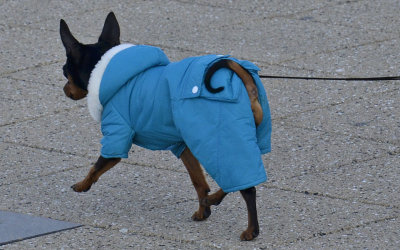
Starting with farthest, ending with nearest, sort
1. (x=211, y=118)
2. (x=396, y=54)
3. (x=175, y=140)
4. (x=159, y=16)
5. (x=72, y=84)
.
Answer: (x=159, y=16), (x=396, y=54), (x=72, y=84), (x=175, y=140), (x=211, y=118)

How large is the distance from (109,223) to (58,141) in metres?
1.48

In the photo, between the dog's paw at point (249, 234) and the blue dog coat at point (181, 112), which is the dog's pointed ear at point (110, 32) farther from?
the dog's paw at point (249, 234)

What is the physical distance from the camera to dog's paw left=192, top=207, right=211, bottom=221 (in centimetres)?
550

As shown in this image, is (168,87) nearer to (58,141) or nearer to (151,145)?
(151,145)

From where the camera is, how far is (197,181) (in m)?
5.54

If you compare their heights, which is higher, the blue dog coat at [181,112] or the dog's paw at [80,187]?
the blue dog coat at [181,112]

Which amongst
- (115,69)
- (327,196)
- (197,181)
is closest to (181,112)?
(115,69)

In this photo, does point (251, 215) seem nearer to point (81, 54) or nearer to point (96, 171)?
point (96, 171)

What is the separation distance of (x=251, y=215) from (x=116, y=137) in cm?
92

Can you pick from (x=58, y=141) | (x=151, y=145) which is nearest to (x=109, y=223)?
(x=151, y=145)

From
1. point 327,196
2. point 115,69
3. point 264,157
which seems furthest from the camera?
point 264,157

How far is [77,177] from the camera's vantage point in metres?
6.14

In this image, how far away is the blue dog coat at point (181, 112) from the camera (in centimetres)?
486

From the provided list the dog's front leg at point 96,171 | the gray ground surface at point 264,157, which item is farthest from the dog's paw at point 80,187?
the gray ground surface at point 264,157
